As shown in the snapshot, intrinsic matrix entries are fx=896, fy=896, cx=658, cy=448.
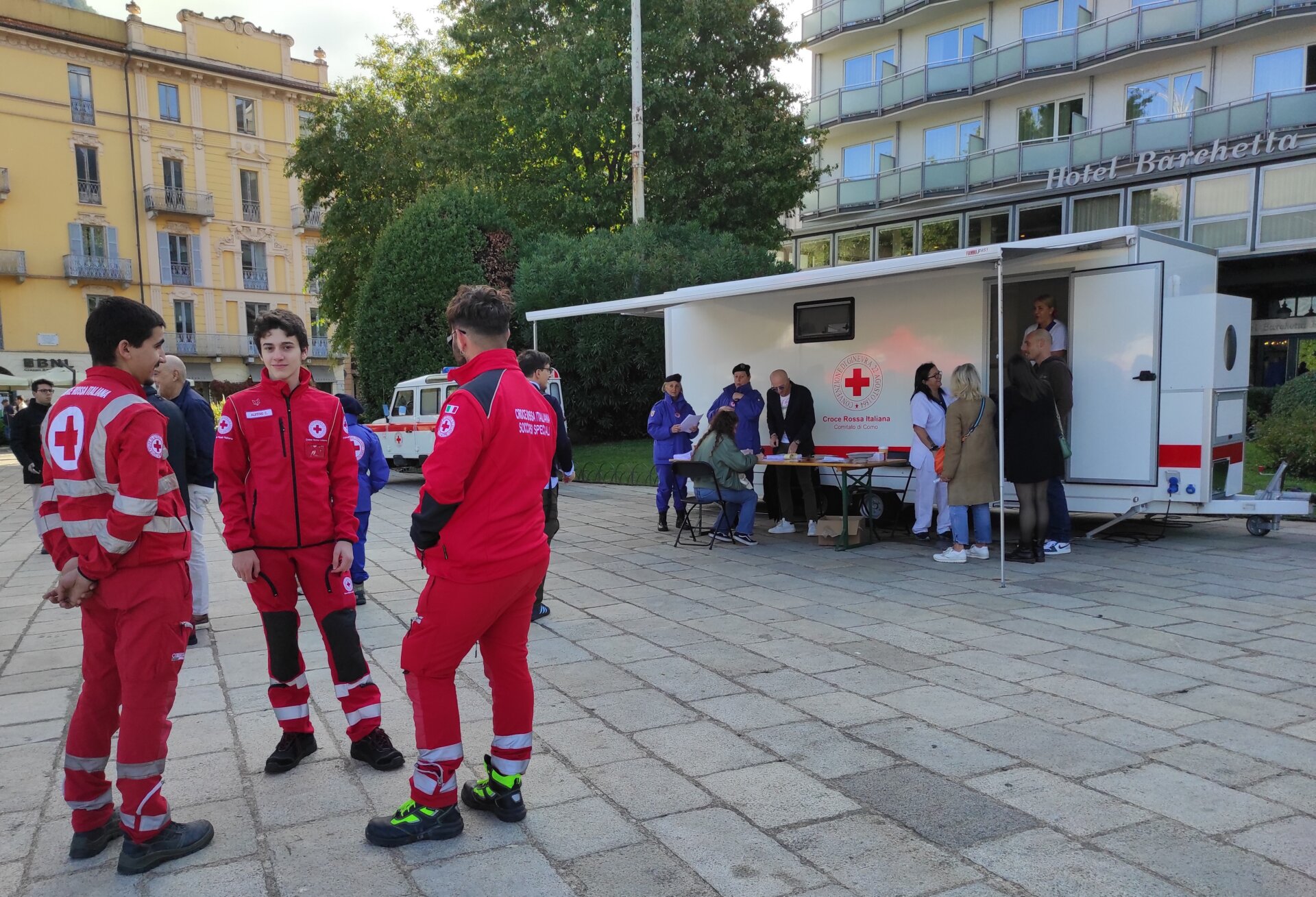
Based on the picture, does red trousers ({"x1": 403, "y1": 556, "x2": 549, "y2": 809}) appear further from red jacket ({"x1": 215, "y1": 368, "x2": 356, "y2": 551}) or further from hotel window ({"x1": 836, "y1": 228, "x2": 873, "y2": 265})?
hotel window ({"x1": 836, "y1": 228, "x2": 873, "y2": 265})

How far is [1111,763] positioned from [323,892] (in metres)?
2.88

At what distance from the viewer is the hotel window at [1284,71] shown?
19344 mm

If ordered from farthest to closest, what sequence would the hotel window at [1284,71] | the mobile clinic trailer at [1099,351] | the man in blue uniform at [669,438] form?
the hotel window at [1284,71]
the man in blue uniform at [669,438]
the mobile clinic trailer at [1099,351]

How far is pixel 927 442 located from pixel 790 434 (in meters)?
1.57

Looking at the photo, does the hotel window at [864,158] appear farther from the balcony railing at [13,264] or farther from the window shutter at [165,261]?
the balcony railing at [13,264]

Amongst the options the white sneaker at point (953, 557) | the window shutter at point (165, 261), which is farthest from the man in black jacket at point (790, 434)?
the window shutter at point (165, 261)

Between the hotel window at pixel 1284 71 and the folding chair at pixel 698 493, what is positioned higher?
the hotel window at pixel 1284 71

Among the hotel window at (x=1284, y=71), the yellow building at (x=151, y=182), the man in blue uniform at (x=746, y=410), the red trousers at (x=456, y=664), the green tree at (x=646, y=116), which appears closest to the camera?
the red trousers at (x=456, y=664)

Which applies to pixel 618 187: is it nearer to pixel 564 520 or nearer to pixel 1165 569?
pixel 564 520

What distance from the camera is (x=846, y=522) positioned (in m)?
8.24

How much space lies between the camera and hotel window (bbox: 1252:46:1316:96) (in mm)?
19344

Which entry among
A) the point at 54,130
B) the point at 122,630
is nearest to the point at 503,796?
the point at 122,630

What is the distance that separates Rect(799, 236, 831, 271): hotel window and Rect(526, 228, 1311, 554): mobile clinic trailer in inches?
Result: 735

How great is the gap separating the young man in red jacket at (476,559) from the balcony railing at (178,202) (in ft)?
139
